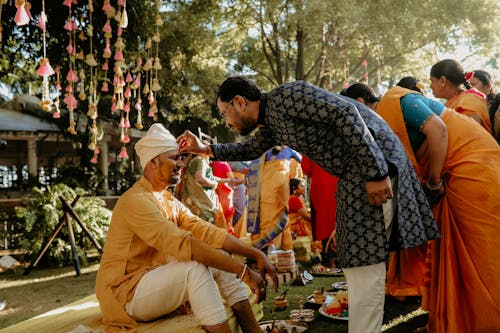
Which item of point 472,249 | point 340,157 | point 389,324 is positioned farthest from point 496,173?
point 389,324

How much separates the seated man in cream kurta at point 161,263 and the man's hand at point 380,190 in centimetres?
81

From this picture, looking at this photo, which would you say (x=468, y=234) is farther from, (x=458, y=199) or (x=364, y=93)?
(x=364, y=93)

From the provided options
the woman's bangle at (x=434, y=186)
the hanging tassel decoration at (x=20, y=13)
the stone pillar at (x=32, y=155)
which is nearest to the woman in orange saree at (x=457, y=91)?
the woman's bangle at (x=434, y=186)

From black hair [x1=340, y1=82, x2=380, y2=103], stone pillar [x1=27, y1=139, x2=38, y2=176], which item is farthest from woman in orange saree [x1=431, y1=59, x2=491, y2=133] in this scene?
stone pillar [x1=27, y1=139, x2=38, y2=176]

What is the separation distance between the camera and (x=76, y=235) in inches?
283

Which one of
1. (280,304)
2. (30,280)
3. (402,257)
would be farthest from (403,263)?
(30,280)

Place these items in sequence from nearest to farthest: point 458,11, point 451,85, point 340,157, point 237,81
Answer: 1. point 340,157
2. point 237,81
3. point 451,85
4. point 458,11

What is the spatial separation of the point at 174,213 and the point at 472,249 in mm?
1982

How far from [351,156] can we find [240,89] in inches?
29.9

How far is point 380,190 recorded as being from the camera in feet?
6.97

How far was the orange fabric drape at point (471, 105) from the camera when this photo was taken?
324 cm

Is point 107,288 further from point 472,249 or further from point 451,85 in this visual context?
point 451,85

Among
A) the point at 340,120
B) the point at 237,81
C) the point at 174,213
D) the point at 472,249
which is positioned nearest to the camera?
the point at 340,120

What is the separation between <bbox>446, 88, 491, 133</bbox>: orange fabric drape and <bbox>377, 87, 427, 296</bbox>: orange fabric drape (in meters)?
0.72
